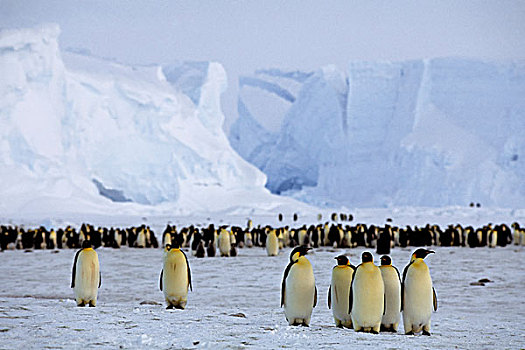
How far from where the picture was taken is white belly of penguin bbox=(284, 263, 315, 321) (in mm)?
4203

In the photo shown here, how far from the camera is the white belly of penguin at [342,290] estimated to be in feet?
13.7

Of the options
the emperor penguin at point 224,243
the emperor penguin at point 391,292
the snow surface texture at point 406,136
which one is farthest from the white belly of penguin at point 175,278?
the snow surface texture at point 406,136

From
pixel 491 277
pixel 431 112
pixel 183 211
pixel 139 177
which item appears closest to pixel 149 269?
pixel 491 277

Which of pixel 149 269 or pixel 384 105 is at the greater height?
pixel 384 105

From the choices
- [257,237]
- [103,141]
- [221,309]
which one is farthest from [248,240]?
[103,141]

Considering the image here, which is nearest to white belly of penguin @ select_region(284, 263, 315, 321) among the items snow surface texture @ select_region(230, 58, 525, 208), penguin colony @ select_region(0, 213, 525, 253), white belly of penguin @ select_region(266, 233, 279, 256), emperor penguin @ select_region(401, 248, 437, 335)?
emperor penguin @ select_region(401, 248, 437, 335)

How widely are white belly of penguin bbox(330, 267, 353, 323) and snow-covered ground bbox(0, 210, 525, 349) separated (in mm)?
162

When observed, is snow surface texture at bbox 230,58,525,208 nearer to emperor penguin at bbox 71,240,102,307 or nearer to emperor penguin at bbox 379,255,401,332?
emperor penguin at bbox 379,255,401,332

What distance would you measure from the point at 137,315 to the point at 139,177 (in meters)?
24.8

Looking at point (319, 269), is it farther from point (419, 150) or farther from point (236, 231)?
point (419, 150)

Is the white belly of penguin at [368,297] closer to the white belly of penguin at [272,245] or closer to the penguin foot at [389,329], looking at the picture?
the penguin foot at [389,329]

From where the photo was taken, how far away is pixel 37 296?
641 centimetres

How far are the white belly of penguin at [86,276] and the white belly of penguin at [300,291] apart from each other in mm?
1669

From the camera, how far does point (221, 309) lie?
519cm
